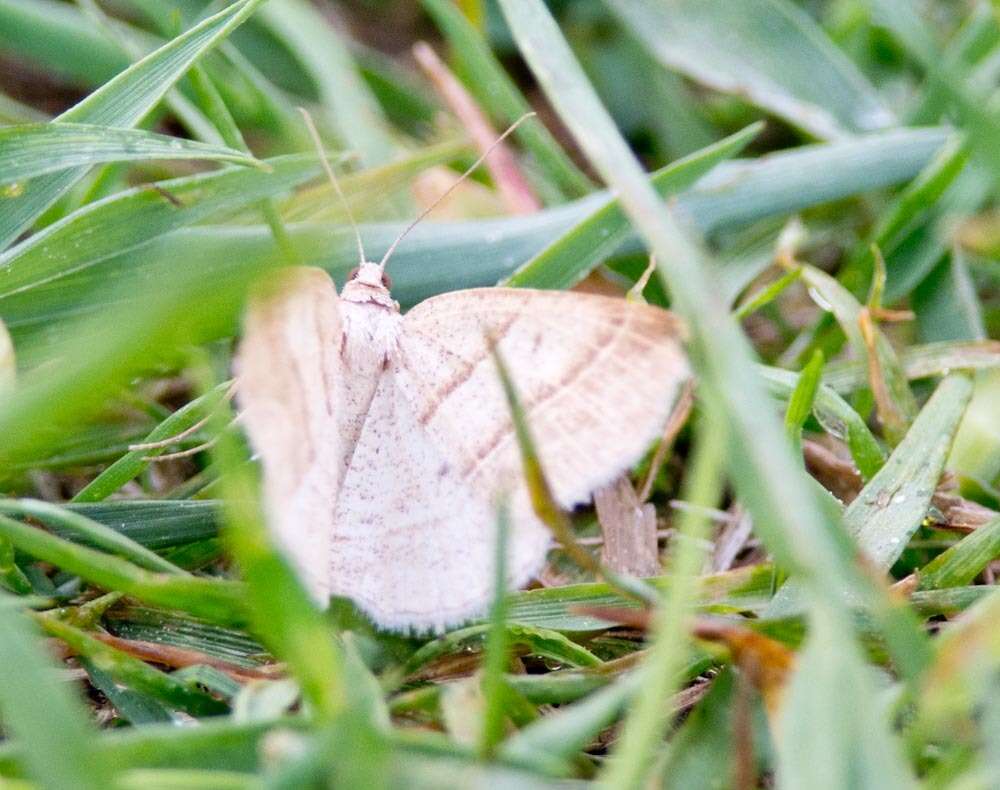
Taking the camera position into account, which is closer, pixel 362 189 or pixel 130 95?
pixel 130 95

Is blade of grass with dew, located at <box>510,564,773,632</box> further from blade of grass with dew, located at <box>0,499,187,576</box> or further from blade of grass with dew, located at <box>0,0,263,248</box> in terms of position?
blade of grass with dew, located at <box>0,0,263,248</box>

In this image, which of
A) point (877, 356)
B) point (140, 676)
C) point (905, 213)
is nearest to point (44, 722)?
point (140, 676)

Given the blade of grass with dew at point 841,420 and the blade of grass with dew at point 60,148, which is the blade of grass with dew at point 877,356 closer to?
the blade of grass with dew at point 841,420

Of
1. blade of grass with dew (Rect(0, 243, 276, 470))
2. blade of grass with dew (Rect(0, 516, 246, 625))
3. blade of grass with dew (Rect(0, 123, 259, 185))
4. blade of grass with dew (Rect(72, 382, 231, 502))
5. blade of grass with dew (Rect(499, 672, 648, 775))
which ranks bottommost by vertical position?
blade of grass with dew (Rect(499, 672, 648, 775))

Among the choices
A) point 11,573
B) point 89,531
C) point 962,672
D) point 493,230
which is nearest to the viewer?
point 962,672

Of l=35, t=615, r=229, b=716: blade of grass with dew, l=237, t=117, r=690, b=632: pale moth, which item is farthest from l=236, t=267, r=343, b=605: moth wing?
l=35, t=615, r=229, b=716: blade of grass with dew

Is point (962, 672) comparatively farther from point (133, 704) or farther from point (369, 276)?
point (369, 276)

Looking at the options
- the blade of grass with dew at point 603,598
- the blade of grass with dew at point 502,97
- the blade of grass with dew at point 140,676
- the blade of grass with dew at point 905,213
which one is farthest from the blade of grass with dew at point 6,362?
the blade of grass with dew at point 905,213
